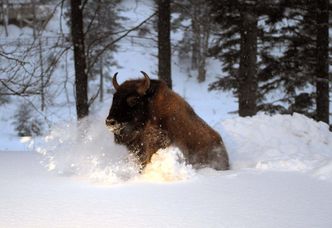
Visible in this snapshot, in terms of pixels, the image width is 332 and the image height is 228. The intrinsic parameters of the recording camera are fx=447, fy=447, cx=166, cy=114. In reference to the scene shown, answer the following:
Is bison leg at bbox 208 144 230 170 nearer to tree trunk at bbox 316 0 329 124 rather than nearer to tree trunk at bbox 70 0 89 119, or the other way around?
tree trunk at bbox 70 0 89 119

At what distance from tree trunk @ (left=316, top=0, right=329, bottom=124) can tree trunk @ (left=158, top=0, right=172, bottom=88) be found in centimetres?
704

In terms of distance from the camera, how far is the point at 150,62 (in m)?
47.3

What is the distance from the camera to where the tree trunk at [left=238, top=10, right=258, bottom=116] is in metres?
13.9

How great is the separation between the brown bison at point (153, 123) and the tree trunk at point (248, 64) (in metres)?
7.84

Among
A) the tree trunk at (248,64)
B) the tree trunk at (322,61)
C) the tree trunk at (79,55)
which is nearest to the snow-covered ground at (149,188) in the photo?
the tree trunk at (79,55)

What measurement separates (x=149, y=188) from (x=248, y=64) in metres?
9.98

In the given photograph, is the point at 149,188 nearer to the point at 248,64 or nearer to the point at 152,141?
the point at 152,141

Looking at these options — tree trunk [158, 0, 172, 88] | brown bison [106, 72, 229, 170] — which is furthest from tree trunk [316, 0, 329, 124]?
brown bison [106, 72, 229, 170]

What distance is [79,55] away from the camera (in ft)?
35.0

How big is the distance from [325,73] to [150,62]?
104 feet

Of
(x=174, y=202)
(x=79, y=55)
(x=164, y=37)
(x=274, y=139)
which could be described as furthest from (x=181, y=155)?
(x=164, y=37)

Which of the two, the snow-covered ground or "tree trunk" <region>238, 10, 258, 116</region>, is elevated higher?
"tree trunk" <region>238, 10, 258, 116</region>

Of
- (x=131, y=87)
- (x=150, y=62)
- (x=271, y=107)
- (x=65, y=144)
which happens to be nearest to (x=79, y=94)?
(x=65, y=144)

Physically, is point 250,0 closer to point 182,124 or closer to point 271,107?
point 271,107
